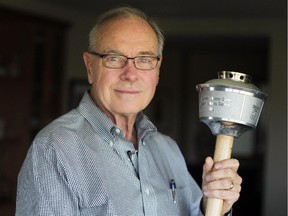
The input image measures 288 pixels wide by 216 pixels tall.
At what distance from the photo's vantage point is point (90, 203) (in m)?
1.47

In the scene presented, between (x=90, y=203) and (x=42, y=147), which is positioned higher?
(x=42, y=147)

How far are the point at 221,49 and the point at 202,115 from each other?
7354mm

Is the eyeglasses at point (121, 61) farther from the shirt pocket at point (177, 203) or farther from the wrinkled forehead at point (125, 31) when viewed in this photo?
the shirt pocket at point (177, 203)

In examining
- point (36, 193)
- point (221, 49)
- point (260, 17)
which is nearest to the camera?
point (36, 193)

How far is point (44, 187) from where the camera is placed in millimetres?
1431

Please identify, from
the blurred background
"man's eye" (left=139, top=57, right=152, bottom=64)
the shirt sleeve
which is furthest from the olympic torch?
the blurred background

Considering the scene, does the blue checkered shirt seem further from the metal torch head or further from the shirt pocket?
the metal torch head

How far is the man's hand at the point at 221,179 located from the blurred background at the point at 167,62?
380 centimetres

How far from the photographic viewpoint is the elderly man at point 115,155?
146cm

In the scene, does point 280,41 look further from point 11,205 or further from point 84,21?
point 11,205

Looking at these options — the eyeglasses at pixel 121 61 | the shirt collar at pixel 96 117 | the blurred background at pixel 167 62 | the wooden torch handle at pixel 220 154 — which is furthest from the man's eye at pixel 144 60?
the blurred background at pixel 167 62

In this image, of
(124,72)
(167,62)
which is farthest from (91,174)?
(167,62)

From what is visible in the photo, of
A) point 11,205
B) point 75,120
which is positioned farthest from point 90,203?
point 11,205

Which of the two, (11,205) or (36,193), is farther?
(11,205)
